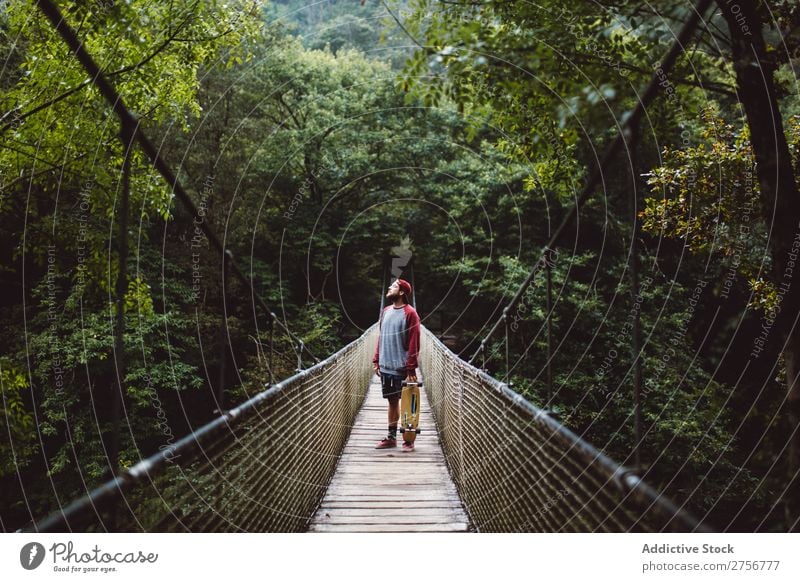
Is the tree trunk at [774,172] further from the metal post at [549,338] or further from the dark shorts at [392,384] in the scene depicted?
the dark shorts at [392,384]

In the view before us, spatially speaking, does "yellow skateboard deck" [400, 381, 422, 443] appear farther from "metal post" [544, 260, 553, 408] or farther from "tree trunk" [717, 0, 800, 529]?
"tree trunk" [717, 0, 800, 529]

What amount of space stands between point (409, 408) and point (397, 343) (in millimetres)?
420

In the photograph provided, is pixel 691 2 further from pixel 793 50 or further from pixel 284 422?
pixel 284 422

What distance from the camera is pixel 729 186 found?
360 cm

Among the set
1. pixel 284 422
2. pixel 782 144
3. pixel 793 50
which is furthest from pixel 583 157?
pixel 284 422

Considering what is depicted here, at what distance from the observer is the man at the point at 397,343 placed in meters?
3.40

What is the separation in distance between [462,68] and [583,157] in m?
5.39

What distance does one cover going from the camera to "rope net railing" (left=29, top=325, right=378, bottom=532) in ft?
3.46

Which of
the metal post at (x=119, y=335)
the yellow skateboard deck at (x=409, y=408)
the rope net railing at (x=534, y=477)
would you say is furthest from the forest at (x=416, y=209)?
the yellow skateboard deck at (x=409, y=408)

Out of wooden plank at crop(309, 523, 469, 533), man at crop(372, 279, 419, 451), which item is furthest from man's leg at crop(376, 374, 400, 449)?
wooden plank at crop(309, 523, 469, 533)

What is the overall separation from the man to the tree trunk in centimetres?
173

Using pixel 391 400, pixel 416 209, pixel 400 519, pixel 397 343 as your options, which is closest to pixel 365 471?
pixel 391 400

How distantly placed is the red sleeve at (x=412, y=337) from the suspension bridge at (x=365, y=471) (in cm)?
24
